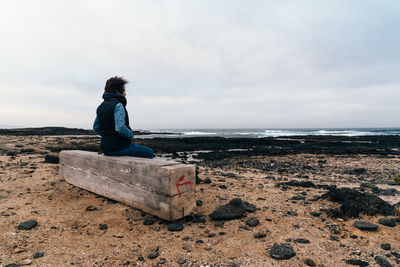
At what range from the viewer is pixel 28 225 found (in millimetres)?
3551

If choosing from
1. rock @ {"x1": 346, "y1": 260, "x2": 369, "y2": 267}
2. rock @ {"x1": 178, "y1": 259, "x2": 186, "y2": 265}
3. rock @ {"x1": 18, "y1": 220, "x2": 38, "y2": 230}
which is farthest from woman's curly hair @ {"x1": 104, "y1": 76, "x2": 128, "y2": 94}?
rock @ {"x1": 346, "y1": 260, "x2": 369, "y2": 267}

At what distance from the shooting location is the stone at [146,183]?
359cm

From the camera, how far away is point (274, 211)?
14.3 feet

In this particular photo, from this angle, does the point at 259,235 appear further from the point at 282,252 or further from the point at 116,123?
the point at 116,123

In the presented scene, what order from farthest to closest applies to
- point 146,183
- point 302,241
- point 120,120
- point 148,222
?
point 120,120 → point 146,183 → point 148,222 → point 302,241

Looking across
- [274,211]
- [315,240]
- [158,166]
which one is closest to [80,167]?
[158,166]

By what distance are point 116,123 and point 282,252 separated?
136 inches

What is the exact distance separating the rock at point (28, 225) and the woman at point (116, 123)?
5.54 feet

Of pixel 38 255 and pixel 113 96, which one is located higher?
pixel 113 96

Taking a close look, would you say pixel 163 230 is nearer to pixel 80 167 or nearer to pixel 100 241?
pixel 100 241

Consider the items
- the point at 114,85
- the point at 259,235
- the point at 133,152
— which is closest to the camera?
the point at 259,235

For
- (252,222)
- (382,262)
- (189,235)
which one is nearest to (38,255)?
(189,235)

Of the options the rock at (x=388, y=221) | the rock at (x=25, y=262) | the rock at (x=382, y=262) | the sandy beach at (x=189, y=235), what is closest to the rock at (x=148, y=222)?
the sandy beach at (x=189, y=235)

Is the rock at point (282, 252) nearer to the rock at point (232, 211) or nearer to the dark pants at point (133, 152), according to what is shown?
the rock at point (232, 211)
